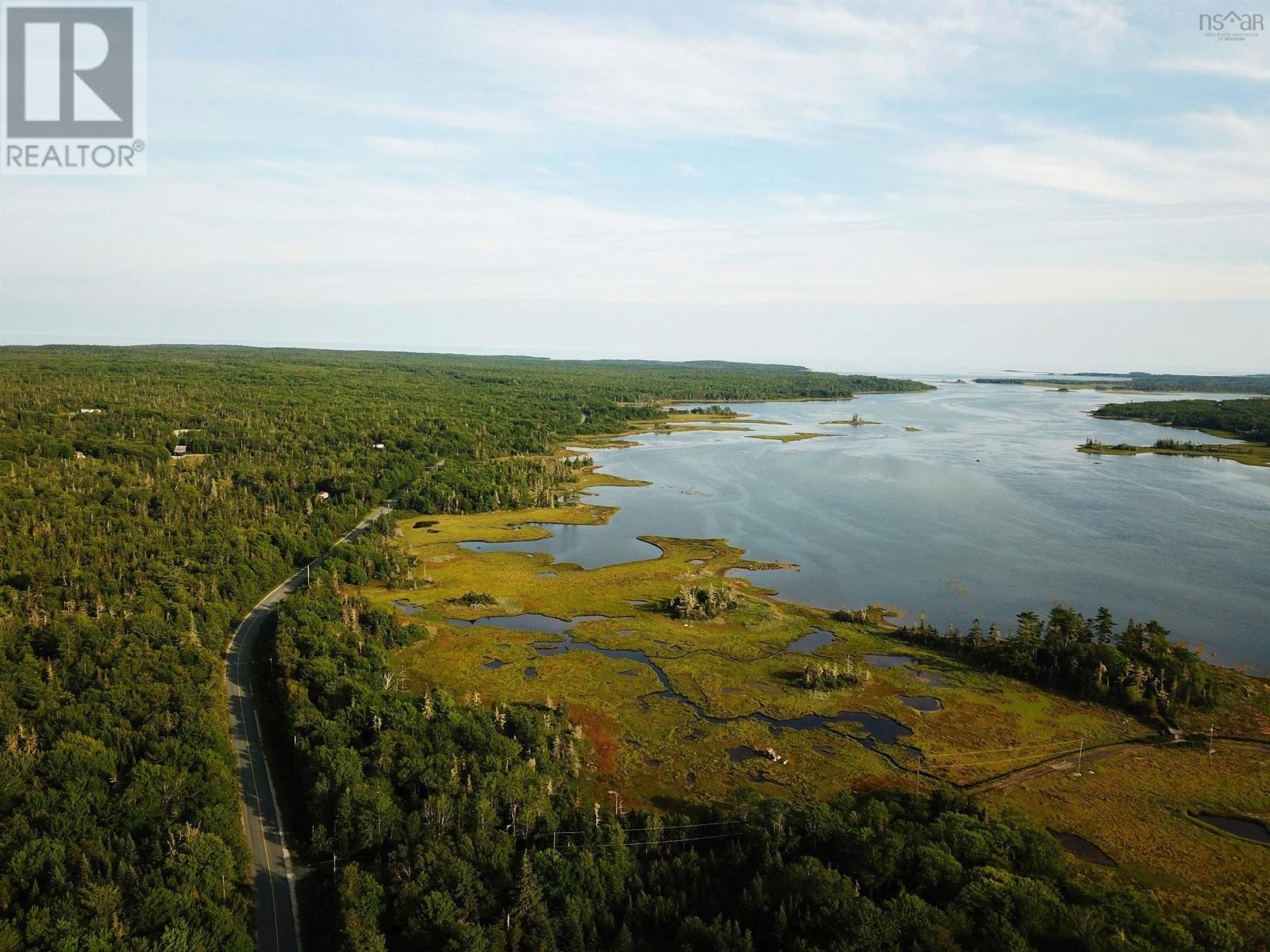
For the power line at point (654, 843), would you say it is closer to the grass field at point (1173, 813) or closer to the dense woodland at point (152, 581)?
the dense woodland at point (152, 581)

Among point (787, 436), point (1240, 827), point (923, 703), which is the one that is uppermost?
point (787, 436)

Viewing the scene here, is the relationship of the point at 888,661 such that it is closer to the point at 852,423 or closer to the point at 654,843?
the point at 654,843

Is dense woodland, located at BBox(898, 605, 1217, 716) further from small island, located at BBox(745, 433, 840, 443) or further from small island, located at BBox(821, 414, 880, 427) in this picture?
small island, located at BBox(821, 414, 880, 427)

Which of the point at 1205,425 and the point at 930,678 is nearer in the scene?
the point at 930,678

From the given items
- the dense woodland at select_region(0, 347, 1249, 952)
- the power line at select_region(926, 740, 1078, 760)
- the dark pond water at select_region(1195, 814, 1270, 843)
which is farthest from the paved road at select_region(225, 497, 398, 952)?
the dark pond water at select_region(1195, 814, 1270, 843)

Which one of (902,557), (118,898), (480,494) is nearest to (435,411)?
(480,494)

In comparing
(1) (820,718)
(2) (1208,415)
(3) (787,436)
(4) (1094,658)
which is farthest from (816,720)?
(2) (1208,415)

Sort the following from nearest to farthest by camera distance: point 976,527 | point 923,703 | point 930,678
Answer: point 923,703
point 930,678
point 976,527

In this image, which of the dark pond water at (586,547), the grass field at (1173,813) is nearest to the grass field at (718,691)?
the grass field at (1173,813)
